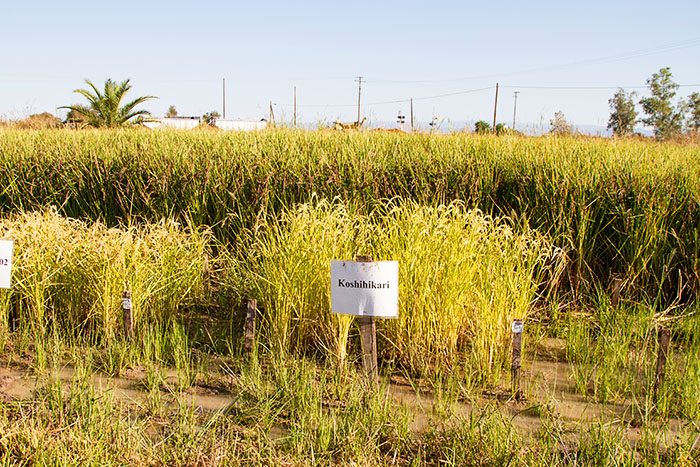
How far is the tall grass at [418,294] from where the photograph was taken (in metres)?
3.01

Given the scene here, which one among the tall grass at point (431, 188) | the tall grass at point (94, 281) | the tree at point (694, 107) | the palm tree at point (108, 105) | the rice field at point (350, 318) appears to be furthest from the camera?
the tree at point (694, 107)

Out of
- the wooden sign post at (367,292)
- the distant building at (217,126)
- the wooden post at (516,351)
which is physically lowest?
the wooden post at (516,351)

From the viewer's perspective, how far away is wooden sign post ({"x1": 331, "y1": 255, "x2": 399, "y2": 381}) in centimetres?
271

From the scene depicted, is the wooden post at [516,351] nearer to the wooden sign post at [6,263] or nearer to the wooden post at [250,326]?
the wooden post at [250,326]

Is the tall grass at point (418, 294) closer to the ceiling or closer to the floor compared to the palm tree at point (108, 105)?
closer to the floor

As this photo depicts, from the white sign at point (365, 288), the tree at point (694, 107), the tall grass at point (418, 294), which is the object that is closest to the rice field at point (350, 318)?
the tall grass at point (418, 294)

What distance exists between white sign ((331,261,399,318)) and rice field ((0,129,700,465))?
0.28m

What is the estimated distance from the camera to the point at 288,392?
2590mm

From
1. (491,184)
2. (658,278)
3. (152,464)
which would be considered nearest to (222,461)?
(152,464)

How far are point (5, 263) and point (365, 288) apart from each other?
206 cm

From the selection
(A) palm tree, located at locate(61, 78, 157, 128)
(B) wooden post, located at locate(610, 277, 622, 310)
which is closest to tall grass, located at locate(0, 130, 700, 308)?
(B) wooden post, located at locate(610, 277, 622, 310)

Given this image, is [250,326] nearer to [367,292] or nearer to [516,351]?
[367,292]

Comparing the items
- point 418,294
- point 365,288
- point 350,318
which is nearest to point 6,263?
point 350,318

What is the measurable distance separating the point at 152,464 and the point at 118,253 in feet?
5.27
